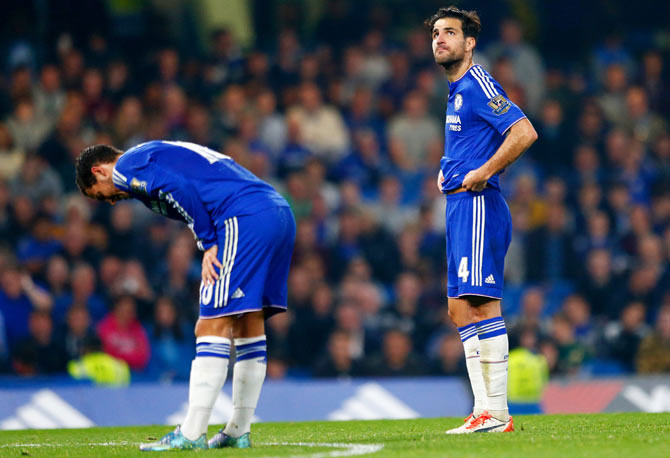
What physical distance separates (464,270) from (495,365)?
0.61 m

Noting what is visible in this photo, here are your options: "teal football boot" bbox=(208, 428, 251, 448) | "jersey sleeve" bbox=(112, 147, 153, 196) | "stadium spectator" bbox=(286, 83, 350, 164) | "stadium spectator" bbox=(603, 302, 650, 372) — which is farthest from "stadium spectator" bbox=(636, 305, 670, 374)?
"jersey sleeve" bbox=(112, 147, 153, 196)

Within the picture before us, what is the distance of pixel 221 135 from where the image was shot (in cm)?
1476

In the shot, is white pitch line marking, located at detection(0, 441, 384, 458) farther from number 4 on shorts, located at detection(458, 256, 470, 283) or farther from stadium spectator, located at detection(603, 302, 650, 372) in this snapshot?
stadium spectator, located at detection(603, 302, 650, 372)

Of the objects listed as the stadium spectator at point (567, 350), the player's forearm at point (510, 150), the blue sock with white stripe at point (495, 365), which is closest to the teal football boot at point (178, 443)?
the blue sock with white stripe at point (495, 365)

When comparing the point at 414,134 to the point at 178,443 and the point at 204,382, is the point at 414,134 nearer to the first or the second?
the point at 204,382

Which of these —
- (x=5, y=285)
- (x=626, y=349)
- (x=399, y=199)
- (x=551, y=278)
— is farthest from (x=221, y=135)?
(x=626, y=349)

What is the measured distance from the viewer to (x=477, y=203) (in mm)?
6617

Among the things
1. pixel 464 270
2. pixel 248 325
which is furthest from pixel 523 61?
pixel 248 325

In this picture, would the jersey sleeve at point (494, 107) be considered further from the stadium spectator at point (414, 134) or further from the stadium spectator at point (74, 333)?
the stadium spectator at point (414, 134)

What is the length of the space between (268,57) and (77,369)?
24.2 ft

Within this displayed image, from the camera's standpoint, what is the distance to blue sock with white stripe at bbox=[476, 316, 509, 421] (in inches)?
257

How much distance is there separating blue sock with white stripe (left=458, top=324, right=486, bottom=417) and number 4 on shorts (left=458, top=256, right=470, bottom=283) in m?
0.41

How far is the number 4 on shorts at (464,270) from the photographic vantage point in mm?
6535

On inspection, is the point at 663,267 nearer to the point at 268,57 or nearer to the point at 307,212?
the point at 307,212
